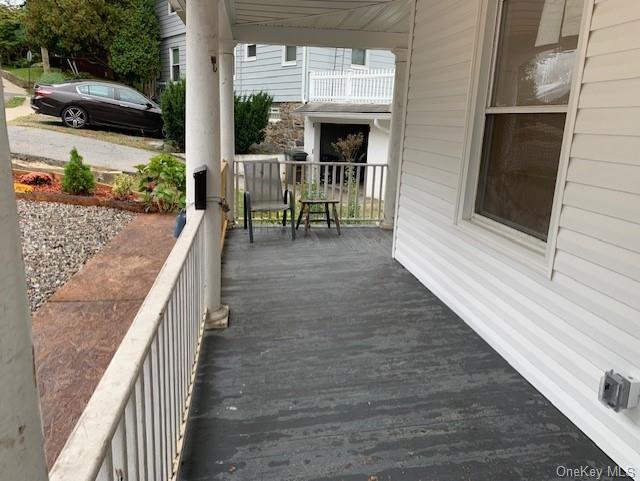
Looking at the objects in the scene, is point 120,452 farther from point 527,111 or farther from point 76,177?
point 76,177

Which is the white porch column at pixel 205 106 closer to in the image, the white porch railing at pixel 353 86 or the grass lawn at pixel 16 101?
the white porch railing at pixel 353 86

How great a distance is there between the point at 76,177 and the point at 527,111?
20.4 ft

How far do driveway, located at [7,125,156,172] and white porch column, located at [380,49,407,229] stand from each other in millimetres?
5099

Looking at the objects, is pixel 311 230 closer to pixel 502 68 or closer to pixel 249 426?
pixel 502 68

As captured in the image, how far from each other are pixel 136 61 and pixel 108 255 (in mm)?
12758

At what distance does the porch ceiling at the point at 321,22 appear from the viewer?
4.72 meters

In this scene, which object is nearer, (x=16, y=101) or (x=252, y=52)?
(x=252, y=52)

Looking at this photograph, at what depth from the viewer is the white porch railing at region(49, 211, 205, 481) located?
89cm

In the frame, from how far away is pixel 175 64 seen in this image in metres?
15.8

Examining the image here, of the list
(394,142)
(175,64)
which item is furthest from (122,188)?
(175,64)

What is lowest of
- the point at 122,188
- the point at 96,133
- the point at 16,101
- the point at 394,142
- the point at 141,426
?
the point at 122,188

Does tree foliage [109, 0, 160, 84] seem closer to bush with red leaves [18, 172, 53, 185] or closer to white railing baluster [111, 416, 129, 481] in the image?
bush with red leaves [18, 172, 53, 185]

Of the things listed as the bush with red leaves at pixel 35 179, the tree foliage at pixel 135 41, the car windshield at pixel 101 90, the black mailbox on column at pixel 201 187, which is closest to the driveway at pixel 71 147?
the bush with red leaves at pixel 35 179

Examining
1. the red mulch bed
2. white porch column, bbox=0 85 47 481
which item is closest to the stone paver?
the red mulch bed
